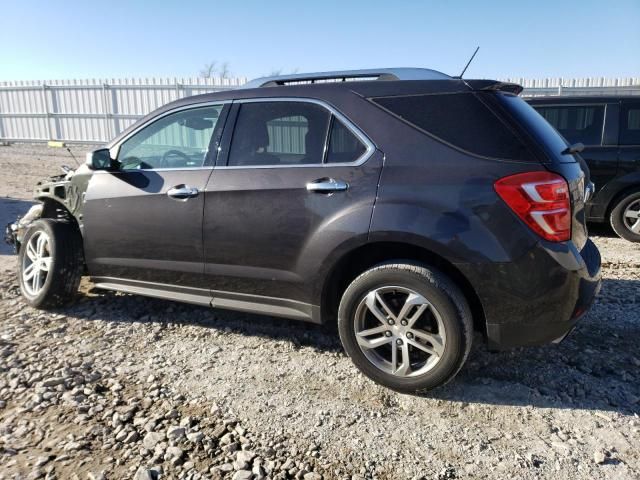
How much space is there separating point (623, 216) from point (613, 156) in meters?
0.79

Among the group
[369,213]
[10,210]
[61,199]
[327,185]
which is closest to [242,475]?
[369,213]

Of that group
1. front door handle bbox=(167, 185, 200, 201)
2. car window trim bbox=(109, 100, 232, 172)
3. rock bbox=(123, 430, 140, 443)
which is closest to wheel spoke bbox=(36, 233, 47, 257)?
car window trim bbox=(109, 100, 232, 172)

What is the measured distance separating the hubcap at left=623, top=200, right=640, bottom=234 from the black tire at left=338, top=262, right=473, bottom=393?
15.9 ft

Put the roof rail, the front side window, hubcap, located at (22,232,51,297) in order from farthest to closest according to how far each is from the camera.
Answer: hubcap, located at (22,232,51,297) → the front side window → the roof rail

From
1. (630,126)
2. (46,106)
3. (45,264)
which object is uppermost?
(46,106)

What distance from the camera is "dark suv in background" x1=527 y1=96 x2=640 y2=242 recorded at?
245 inches

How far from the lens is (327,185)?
293 cm

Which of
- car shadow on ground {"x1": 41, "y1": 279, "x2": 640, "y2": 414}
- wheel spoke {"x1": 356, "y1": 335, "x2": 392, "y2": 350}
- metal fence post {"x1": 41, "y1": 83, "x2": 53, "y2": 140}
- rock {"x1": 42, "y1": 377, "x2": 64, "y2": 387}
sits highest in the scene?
metal fence post {"x1": 41, "y1": 83, "x2": 53, "y2": 140}

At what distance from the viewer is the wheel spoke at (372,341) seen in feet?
9.43

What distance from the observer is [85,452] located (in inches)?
93.4

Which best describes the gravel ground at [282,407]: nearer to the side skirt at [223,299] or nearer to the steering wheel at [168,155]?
the side skirt at [223,299]

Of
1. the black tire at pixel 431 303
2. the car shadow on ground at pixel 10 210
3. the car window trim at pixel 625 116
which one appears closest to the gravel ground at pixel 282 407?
the black tire at pixel 431 303

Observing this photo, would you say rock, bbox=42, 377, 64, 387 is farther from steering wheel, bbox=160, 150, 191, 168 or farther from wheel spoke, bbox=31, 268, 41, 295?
steering wheel, bbox=160, 150, 191, 168

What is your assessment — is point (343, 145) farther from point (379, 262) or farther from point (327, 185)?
point (379, 262)
